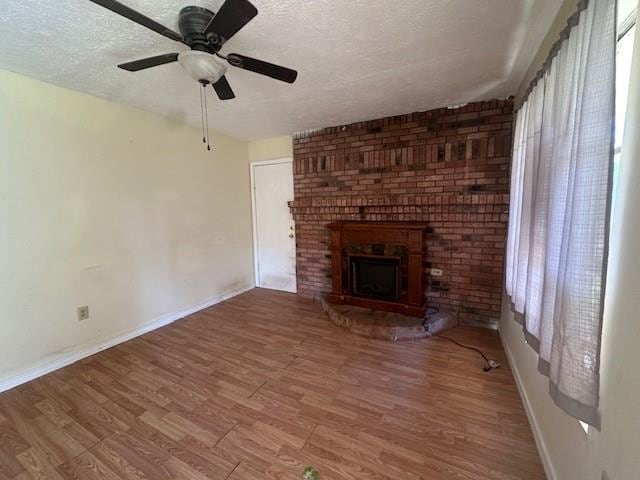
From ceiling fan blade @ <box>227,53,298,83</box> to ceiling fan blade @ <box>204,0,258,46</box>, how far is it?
0.35ft

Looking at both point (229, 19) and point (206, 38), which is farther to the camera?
point (206, 38)

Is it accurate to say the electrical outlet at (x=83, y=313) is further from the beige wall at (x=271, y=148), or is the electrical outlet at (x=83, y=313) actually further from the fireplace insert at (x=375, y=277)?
the beige wall at (x=271, y=148)

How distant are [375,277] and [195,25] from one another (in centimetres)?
277

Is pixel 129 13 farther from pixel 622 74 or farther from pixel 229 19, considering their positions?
pixel 622 74

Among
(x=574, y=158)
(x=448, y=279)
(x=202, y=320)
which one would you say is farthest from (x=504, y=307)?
(x=202, y=320)

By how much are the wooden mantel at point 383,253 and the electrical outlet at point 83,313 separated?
2521 millimetres

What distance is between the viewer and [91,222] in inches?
98.3

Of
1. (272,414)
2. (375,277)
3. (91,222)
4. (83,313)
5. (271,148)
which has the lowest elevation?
(272,414)

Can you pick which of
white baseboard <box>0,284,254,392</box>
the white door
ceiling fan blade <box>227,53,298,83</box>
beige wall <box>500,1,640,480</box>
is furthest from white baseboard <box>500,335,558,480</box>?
A: white baseboard <box>0,284,254,392</box>

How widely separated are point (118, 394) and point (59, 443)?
1.33ft

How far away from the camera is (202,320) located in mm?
3234

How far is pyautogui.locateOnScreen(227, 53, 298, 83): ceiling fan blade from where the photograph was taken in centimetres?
148

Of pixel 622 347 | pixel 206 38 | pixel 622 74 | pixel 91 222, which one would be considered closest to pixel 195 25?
pixel 206 38

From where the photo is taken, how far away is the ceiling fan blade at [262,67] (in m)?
1.48
